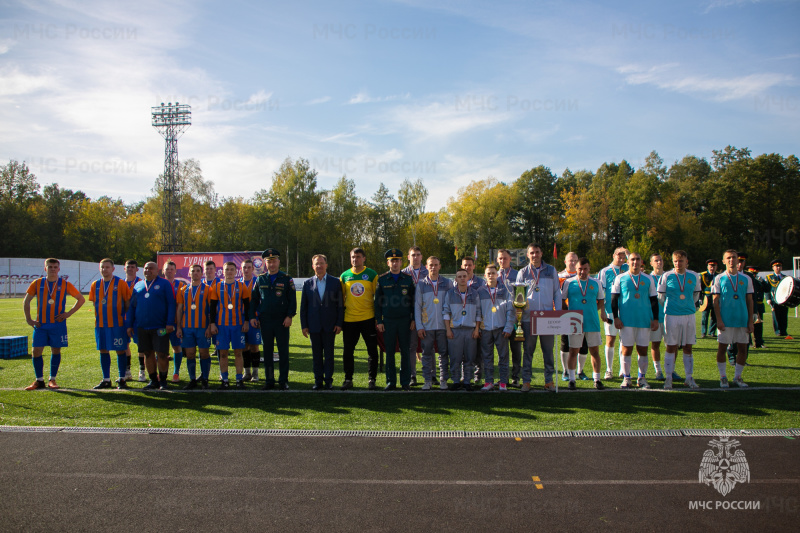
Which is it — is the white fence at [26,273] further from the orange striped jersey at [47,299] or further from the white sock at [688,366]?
the white sock at [688,366]

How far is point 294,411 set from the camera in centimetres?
648

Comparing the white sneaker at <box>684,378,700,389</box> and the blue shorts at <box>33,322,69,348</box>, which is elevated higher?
the blue shorts at <box>33,322,69,348</box>

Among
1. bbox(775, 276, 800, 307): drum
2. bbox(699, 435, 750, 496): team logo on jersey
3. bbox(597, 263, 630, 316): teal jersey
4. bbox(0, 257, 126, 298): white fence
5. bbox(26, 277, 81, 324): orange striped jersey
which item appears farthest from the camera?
bbox(0, 257, 126, 298): white fence

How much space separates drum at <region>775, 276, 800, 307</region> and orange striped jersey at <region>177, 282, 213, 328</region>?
41.1 feet

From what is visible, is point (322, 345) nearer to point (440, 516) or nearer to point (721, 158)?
point (440, 516)

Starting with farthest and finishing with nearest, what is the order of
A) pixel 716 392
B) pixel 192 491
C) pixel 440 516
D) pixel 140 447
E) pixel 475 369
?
pixel 475 369, pixel 716 392, pixel 140 447, pixel 192 491, pixel 440 516

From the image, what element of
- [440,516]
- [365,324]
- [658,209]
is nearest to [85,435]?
[365,324]

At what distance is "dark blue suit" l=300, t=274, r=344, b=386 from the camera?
25.1ft

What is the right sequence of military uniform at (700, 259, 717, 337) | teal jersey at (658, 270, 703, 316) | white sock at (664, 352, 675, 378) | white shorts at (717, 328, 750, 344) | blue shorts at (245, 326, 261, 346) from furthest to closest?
military uniform at (700, 259, 717, 337) → blue shorts at (245, 326, 261, 346) → teal jersey at (658, 270, 703, 316) → white shorts at (717, 328, 750, 344) → white sock at (664, 352, 675, 378)

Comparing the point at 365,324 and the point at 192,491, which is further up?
the point at 365,324

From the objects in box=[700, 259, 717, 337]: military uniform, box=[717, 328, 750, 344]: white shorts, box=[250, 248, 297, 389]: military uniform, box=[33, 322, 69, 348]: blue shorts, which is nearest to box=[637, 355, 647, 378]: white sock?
box=[717, 328, 750, 344]: white shorts

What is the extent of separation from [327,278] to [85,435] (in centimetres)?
383

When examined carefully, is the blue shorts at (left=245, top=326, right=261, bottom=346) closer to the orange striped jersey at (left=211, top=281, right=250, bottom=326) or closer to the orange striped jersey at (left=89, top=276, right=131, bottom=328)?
the orange striped jersey at (left=211, top=281, right=250, bottom=326)

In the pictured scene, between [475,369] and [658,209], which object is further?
[658,209]
